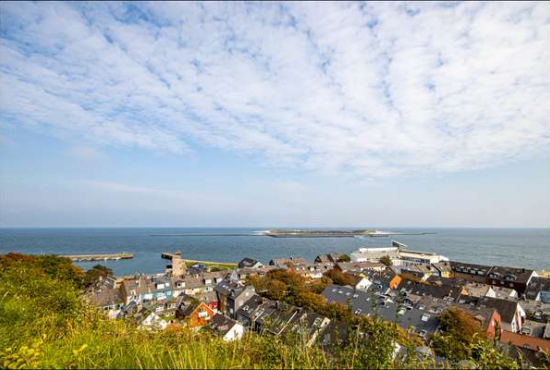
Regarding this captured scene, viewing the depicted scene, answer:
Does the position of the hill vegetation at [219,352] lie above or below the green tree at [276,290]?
above

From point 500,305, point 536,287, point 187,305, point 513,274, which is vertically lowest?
point 536,287

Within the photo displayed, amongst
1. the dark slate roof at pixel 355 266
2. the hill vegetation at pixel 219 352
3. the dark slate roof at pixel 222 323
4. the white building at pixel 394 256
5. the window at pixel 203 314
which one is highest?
the hill vegetation at pixel 219 352

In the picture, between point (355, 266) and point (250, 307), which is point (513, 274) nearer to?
point (355, 266)

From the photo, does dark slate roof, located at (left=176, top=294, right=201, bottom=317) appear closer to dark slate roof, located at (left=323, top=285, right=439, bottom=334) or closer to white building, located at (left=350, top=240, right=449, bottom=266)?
dark slate roof, located at (left=323, top=285, right=439, bottom=334)

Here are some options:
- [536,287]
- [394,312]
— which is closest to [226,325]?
[394,312]

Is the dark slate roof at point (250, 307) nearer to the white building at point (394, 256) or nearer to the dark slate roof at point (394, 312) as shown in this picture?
the dark slate roof at point (394, 312)

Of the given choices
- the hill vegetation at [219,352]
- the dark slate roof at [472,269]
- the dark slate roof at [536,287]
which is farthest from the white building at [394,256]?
the hill vegetation at [219,352]

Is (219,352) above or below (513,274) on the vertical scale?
above

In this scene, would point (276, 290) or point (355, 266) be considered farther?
point (355, 266)

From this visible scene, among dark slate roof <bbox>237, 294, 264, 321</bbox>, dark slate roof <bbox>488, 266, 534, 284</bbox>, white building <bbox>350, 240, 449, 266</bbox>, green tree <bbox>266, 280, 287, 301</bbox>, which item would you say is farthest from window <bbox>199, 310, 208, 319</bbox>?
white building <bbox>350, 240, 449, 266</bbox>

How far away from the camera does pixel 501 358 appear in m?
3.51

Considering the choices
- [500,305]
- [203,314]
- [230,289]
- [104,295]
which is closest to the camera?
[203,314]

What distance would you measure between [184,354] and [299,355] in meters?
1.51

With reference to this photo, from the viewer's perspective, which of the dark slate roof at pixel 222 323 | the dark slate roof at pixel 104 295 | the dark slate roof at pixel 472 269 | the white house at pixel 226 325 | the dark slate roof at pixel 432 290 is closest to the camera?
the white house at pixel 226 325
